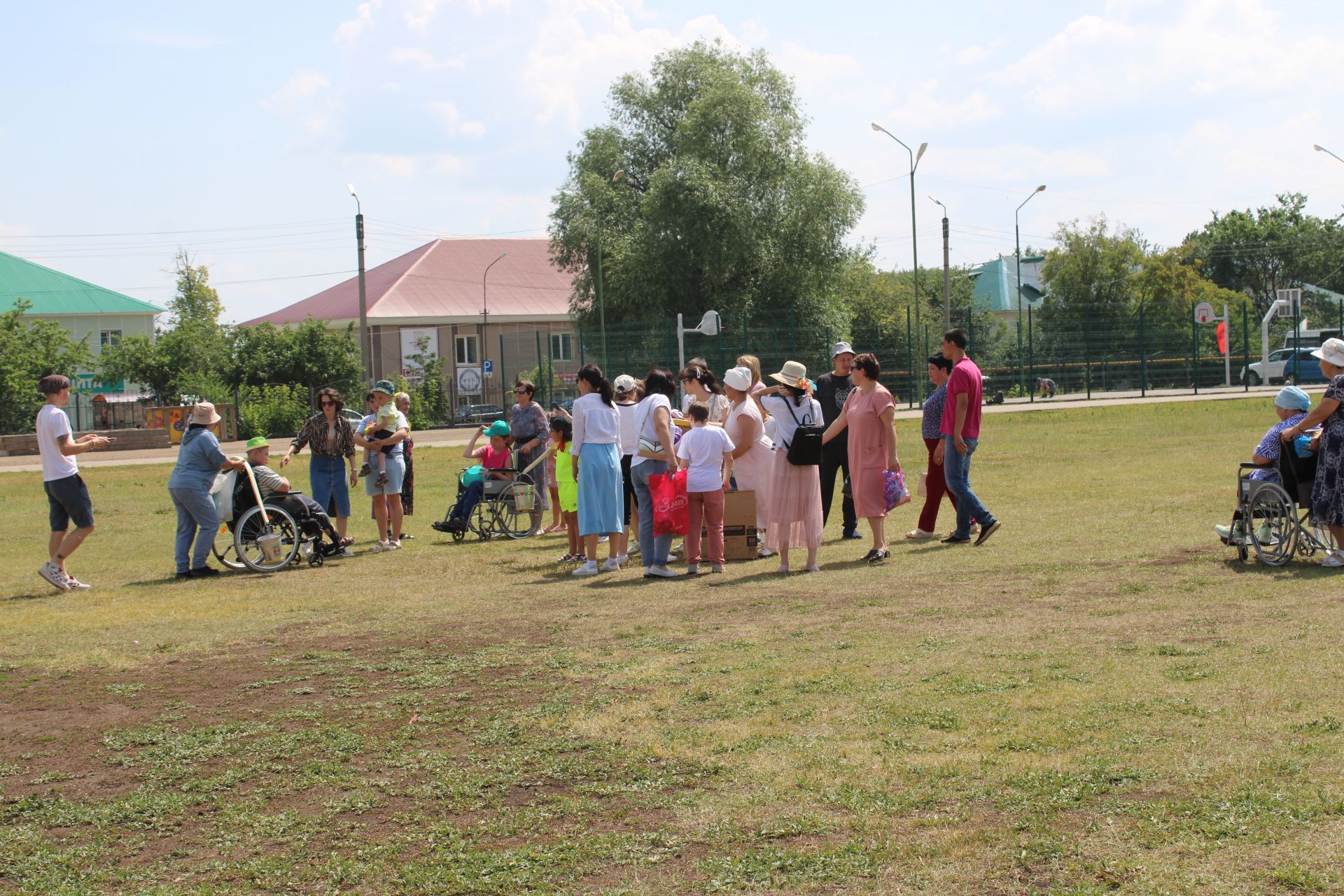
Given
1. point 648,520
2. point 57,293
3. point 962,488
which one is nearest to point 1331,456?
point 962,488

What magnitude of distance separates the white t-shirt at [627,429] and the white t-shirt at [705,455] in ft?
4.27

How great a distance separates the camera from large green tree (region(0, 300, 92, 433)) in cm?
4544

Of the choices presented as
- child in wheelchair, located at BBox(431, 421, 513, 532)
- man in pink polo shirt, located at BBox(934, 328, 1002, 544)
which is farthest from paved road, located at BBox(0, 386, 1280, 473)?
man in pink polo shirt, located at BBox(934, 328, 1002, 544)

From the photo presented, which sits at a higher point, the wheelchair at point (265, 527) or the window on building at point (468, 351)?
the window on building at point (468, 351)

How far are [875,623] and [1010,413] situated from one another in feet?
95.0

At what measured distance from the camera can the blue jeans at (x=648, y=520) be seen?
1073 centimetres

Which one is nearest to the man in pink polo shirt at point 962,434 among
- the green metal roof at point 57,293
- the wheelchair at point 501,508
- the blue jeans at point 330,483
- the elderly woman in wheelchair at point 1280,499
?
the elderly woman in wheelchair at point 1280,499

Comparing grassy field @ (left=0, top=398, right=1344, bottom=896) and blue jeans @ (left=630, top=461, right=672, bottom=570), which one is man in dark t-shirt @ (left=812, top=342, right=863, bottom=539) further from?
blue jeans @ (left=630, top=461, right=672, bottom=570)

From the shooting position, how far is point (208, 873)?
4.41 metres

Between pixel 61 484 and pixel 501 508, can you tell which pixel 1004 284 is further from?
pixel 61 484

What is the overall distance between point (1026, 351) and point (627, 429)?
36.4 metres

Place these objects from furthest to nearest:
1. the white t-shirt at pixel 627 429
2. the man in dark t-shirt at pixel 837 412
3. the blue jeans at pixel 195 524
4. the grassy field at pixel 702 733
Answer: the man in dark t-shirt at pixel 837 412 → the blue jeans at pixel 195 524 → the white t-shirt at pixel 627 429 → the grassy field at pixel 702 733

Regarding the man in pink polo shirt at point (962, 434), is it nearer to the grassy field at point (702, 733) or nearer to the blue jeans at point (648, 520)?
the grassy field at point (702, 733)

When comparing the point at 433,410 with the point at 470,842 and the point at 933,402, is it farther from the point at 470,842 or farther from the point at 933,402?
the point at 470,842
